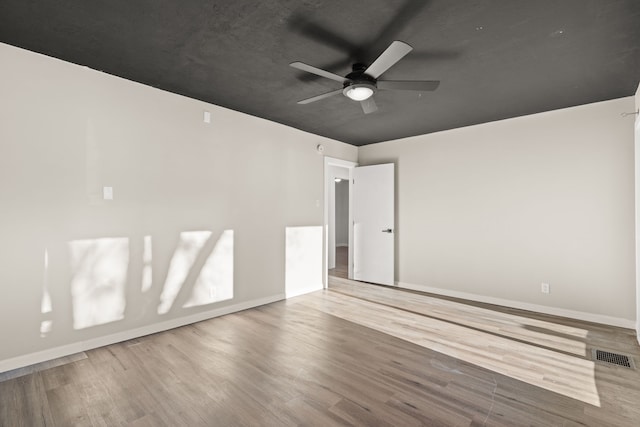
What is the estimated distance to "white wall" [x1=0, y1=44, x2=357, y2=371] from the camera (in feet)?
8.29

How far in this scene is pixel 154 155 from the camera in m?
3.29

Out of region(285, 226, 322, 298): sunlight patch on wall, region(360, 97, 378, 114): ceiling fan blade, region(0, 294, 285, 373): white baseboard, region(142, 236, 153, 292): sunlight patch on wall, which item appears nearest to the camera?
region(0, 294, 285, 373): white baseboard

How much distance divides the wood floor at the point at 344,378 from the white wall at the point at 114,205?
0.38m

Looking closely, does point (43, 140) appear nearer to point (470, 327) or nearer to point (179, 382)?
point (179, 382)

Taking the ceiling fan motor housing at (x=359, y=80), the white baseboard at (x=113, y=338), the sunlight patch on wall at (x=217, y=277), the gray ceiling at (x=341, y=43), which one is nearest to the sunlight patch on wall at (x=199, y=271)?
the sunlight patch on wall at (x=217, y=277)

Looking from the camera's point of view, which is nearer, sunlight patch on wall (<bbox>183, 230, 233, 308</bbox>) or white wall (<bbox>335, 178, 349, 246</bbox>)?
sunlight patch on wall (<bbox>183, 230, 233, 308</bbox>)

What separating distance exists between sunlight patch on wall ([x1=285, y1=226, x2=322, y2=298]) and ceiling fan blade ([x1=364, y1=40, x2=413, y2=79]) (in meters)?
2.77

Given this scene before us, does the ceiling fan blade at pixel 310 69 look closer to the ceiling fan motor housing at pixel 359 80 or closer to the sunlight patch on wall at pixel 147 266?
the ceiling fan motor housing at pixel 359 80

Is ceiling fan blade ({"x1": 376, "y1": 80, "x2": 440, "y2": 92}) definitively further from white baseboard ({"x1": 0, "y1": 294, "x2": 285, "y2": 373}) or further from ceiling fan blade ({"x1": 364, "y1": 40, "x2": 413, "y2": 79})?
white baseboard ({"x1": 0, "y1": 294, "x2": 285, "y2": 373})

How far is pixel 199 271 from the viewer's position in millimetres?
3639

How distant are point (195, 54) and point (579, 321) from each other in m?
4.91

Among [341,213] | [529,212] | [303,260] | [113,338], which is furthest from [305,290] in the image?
[341,213]

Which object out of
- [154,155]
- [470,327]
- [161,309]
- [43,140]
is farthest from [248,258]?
[470,327]

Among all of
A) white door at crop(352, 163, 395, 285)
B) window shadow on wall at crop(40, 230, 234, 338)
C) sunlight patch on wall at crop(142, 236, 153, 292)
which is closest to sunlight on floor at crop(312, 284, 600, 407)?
white door at crop(352, 163, 395, 285)
